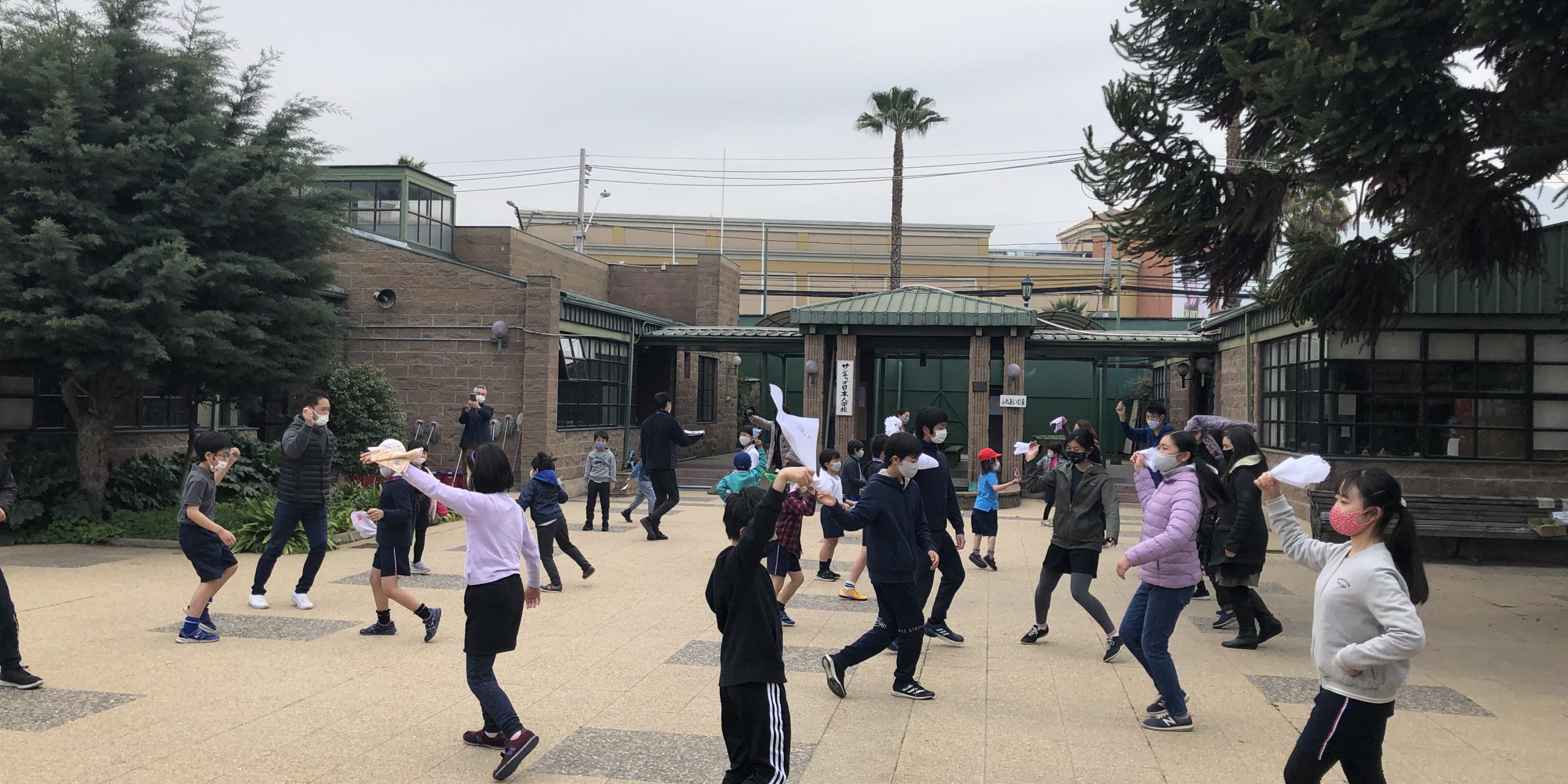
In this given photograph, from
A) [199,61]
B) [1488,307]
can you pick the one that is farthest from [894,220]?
[199,61]

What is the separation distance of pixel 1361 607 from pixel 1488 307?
14.2 meters

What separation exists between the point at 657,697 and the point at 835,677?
3.51 feet

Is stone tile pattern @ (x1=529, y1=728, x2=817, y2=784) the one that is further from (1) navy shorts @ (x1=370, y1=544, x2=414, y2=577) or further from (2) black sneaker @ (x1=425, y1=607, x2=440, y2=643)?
(1) navy shorts @ (x1=370, y1=544, x2=414, y2=577)

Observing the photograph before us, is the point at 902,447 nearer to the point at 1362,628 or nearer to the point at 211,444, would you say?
the point at 1362,628

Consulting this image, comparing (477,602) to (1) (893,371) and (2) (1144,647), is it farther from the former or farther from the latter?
(1) (893,371)

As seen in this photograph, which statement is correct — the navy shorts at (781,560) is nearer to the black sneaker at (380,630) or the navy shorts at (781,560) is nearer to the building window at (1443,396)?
the black sneaker at (380,630)

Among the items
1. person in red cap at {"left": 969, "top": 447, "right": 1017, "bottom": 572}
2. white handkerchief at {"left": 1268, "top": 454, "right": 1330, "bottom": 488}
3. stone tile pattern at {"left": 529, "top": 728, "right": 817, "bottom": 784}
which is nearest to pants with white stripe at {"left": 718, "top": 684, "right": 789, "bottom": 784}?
stone tile pattern at {"left": 529, "top": 728, "right": 817, "bottom": 784}

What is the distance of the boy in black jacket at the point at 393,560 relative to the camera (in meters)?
7.96

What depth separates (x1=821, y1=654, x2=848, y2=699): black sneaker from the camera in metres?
6.65

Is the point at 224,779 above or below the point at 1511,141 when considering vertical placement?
below

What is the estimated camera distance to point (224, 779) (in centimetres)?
500

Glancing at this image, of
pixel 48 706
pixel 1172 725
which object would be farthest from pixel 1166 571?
pixel 48 706

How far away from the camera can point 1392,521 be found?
411cm

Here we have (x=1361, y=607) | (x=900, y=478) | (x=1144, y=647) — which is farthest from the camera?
(x=900, y=478)
